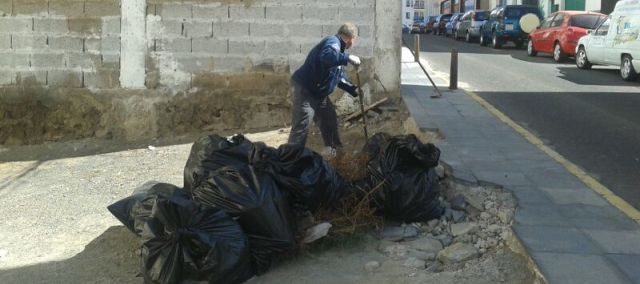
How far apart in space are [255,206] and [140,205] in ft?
3.23

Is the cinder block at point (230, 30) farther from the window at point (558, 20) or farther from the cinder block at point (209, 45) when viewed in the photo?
the window at point (558, 20)

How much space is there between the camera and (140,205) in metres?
4.82

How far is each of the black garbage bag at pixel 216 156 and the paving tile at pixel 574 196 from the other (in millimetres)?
2295

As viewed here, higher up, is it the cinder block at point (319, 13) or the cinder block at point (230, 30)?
the cinder block at point (319, 13)

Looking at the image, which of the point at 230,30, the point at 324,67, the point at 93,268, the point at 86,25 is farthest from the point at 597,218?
the point at 86,25

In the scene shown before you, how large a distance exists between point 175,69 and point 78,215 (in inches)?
142

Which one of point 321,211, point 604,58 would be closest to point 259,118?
point 321,211

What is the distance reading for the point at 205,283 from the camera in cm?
417

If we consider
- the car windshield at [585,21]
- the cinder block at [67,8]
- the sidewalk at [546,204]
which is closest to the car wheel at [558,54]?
the car windshield at [585,21]

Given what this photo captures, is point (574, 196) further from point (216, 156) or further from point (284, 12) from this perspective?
point (284, 12)

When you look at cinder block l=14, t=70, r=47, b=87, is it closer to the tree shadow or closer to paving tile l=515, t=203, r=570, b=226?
the tree shadow

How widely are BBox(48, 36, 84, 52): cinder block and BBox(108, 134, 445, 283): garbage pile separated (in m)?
4.62

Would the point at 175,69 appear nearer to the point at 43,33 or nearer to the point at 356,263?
the point at 43,33

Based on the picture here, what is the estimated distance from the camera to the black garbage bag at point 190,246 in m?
4.11
